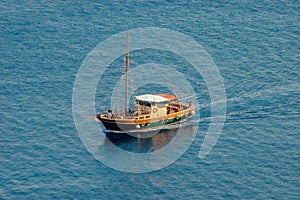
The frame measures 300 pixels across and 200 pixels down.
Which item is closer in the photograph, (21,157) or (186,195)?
(186,195)

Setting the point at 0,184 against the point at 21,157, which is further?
the point at 21,157

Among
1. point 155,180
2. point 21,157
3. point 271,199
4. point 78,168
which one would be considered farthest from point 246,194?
point 21,157

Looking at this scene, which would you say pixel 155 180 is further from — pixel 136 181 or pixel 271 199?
pixel 271 199

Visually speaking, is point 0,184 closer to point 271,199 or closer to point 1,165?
point 1,165

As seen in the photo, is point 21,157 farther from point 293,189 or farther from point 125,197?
point 293,189

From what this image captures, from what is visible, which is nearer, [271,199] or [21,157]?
[271,199]

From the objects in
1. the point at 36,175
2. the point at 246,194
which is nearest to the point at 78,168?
the point at 36,175

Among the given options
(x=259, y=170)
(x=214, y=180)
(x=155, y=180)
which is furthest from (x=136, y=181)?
(x=259, y=170)
